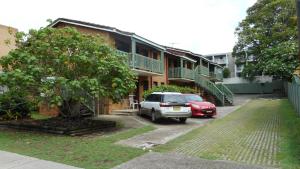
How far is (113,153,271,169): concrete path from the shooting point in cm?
615

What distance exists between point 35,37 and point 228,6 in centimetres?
1065

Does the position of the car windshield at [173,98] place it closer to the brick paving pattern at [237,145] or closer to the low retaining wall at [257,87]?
the brick paving pattern at [237,145]

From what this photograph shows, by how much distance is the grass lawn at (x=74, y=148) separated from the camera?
6.81m

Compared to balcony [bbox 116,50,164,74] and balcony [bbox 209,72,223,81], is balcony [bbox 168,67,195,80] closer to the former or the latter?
balcony [bbox 116,50,164,74]

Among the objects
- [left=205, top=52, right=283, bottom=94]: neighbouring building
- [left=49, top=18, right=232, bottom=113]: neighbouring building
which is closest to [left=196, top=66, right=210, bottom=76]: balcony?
[left=49, top=18, right=232, bottom=113]: neighbouring building

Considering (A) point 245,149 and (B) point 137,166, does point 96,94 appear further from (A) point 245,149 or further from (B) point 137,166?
(A) point 245,149

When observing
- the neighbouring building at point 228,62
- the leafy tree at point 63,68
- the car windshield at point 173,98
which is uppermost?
the neighbouring building at point 228,62

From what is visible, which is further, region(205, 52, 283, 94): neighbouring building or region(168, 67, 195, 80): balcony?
region(205, 52, 283, 94): neighbouring building

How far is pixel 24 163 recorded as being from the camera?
657 centimetres

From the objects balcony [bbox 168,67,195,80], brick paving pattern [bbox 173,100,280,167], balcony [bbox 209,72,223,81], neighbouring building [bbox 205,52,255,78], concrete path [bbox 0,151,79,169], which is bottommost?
concrete path [bbox 0,151,79,169]

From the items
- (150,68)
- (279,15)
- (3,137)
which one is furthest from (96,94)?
(279,15)

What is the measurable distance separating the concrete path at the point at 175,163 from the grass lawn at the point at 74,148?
1.28 ft

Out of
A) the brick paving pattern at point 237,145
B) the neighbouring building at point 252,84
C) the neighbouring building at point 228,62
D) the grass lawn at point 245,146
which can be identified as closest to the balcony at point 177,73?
the brick paving pattern at point 237,145

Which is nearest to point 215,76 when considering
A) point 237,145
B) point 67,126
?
point 67,126
